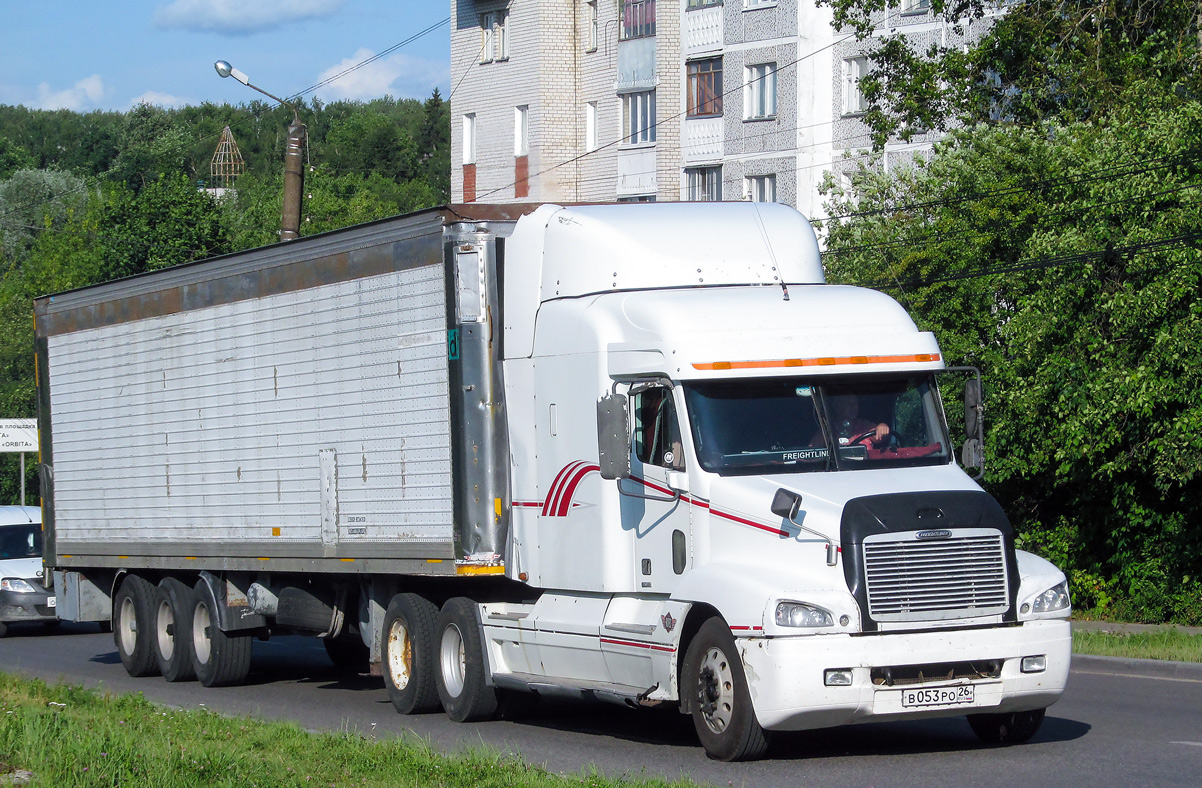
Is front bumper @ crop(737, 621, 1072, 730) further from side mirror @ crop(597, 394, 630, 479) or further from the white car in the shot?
the white car

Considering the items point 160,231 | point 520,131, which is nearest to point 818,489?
point 520,131

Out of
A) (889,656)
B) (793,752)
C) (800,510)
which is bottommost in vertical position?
(793,752)

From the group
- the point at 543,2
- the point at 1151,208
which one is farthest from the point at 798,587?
the point at 543,2

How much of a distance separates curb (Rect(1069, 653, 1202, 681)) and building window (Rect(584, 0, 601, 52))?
41701 millimetres

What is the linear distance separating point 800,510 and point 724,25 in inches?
1752

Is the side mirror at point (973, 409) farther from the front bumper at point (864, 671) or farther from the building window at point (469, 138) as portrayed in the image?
the building window at point (469, 138)

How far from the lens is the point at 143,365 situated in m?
17.9

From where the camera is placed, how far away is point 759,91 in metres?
52.3

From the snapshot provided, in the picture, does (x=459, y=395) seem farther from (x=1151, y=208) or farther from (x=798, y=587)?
(x=1151, y=208)

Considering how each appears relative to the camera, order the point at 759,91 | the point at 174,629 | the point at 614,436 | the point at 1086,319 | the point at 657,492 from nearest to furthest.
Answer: the point at 614,436 → the point at 657,492 → the point at 174,629 → the point at 1086,319 → the point at 759,91

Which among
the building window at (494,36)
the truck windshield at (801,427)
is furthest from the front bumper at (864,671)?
the building window at (494,36)

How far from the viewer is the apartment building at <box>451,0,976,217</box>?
50969mm

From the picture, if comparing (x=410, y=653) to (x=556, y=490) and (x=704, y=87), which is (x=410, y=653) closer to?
(x=556, y=490)

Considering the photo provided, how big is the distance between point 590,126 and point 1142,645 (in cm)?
4053
